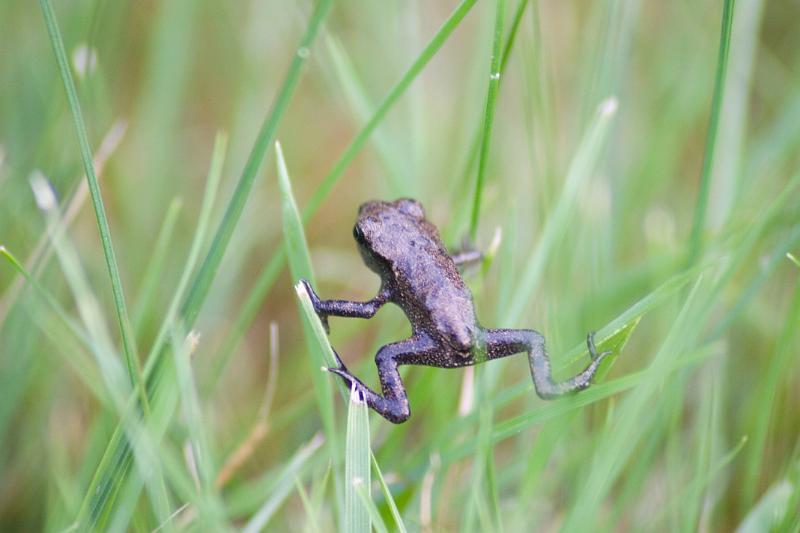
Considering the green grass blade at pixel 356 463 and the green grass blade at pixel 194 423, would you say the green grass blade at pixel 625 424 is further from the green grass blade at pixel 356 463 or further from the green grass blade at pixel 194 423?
the green grass blade at pixel 194 423

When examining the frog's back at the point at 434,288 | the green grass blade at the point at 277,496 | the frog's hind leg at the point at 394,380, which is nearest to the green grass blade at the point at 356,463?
the green grass blade at the point at 277,496

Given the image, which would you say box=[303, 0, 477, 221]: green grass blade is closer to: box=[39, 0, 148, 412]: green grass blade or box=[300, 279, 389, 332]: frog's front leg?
box=[300, 279, 389, 332]: frog's front leg

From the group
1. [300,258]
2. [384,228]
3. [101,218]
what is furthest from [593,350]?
[101,218]

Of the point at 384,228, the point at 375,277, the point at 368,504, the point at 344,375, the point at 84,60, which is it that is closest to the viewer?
the point at 368,504

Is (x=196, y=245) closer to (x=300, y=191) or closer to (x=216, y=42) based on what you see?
(x=300, y=191)

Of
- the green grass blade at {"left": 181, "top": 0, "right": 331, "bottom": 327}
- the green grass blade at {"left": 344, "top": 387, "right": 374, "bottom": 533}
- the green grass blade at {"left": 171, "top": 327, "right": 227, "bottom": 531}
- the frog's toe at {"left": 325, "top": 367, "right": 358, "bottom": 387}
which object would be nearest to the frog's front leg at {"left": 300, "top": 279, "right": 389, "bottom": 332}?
the frog's toe at {"left": 325, "top": 367, "right": 358, "bottom": 387}

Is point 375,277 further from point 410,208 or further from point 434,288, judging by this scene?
point 434,288
